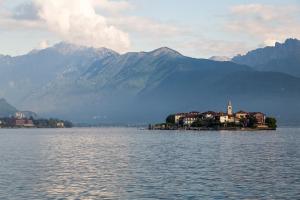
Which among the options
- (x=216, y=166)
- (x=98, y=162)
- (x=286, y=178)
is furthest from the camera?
(x=98, y=162)

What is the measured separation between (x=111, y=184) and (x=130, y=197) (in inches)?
379

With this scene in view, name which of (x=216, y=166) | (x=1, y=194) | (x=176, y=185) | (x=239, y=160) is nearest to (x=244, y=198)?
(x=176, y=185)

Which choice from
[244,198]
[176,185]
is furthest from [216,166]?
[244,198]

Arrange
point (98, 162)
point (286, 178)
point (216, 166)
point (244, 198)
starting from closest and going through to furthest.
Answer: point (244, 198) < point (286, 178) < point (216, 166) < point (98, 162)

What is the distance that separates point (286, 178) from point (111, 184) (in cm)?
2274

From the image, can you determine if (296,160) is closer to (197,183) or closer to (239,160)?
(239,160)

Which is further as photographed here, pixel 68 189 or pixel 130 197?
pixel 68 189

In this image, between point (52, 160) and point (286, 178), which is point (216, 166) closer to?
point (286, 178)

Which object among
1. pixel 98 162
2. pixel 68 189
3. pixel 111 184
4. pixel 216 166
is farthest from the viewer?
pixel 98 162

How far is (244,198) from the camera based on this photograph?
61938 millimetres

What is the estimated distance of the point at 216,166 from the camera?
310ft

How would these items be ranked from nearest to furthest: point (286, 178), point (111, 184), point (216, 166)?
1. point (111, 184)
2. point (286, 178)
3. point (216, 166)

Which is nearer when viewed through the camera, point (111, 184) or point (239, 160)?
point (111, 184)

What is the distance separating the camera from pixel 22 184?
72000 mm
